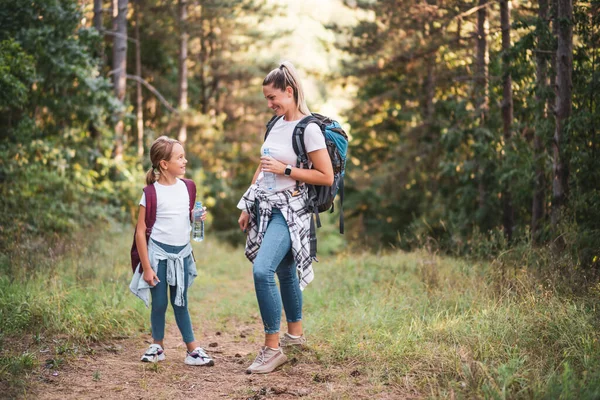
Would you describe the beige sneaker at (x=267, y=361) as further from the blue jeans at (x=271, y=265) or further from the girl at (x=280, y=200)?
the blue jeans at (x=271, y=265)

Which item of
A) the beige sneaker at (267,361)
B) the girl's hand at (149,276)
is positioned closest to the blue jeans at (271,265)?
the beige sneaker at (267,361)

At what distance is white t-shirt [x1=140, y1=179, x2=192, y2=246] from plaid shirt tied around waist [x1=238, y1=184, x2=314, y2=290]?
0.51 meters

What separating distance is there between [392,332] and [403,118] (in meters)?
14.2

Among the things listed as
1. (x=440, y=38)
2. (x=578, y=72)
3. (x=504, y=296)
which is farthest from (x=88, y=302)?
(x=440, y=38)

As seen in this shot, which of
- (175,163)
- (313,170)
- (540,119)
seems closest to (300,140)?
(313,170)

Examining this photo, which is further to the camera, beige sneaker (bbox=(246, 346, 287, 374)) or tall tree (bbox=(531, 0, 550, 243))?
tall tree (bbox=(531, 0, 550, 243))

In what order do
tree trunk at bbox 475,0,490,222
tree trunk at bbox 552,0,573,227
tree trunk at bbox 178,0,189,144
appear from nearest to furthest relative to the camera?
1. tree trunk at bbox 552,0,573,227
2. tree trunk at bbox 475,0,490,222
3. tree trunk at bbox 178,0,189,144

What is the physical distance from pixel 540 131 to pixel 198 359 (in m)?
5.57

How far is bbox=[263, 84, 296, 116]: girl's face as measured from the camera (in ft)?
14.5

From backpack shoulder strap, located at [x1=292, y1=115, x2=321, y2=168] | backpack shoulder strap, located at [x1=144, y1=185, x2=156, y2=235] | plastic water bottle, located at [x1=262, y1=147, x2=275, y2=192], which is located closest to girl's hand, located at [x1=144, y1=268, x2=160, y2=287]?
backpack shoulder strap, located at [x1=144, y1=185, x2=156, y2=235]

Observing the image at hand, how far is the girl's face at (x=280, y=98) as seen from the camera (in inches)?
174

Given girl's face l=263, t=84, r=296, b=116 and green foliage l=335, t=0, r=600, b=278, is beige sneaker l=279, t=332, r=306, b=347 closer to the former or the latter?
girl's face l=263, t=84, r=296, b=116

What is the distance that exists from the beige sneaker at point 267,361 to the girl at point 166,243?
0.50 metres

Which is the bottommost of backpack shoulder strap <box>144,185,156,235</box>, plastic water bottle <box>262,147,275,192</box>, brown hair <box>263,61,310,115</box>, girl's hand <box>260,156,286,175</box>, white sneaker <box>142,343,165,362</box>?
white sneaker <box>142,343,165,362</box>
